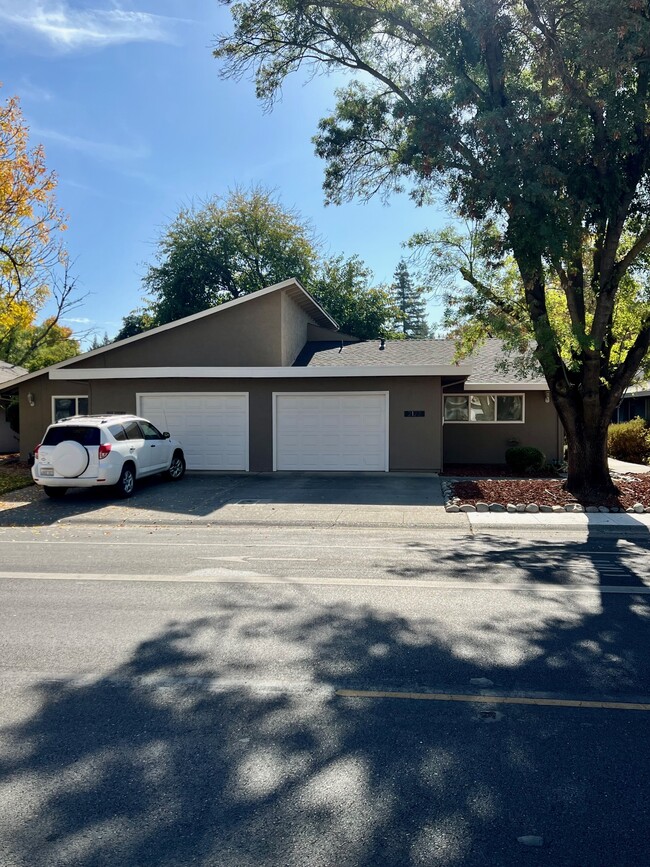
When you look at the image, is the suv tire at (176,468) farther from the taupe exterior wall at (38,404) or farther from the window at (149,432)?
the taupe exterior wall at (38,404)

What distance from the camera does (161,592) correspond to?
6.90 meters

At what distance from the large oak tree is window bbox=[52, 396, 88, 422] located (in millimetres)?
11357

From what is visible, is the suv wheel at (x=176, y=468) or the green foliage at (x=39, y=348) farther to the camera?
the green foliage at (x=39, y=348)

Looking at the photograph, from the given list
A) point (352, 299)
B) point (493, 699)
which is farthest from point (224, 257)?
point (493, 699)

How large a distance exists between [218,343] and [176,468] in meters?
4.34

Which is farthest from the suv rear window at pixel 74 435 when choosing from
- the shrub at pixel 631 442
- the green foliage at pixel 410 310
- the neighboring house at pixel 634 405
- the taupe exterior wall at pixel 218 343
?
the green foliage at pixel 410 310

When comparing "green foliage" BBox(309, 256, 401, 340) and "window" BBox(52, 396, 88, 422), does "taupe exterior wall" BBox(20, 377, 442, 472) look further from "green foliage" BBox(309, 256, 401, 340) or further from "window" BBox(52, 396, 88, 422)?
"green foliage" BBox(309, 256, 401, 340)

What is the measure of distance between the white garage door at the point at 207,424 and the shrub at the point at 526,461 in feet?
25.8

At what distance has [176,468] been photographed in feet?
57.1

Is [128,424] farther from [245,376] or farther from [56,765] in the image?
[56,765]

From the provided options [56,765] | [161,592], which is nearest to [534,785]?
[56,765]

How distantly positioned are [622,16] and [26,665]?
12055mm

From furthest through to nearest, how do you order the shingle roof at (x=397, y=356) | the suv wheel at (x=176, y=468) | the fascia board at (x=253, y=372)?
the shingle roof at (x=397, y=356), the fascia board at (x=253, y=372), the suv wheel at (x=176, y=468)

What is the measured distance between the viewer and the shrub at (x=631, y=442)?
875 inches
